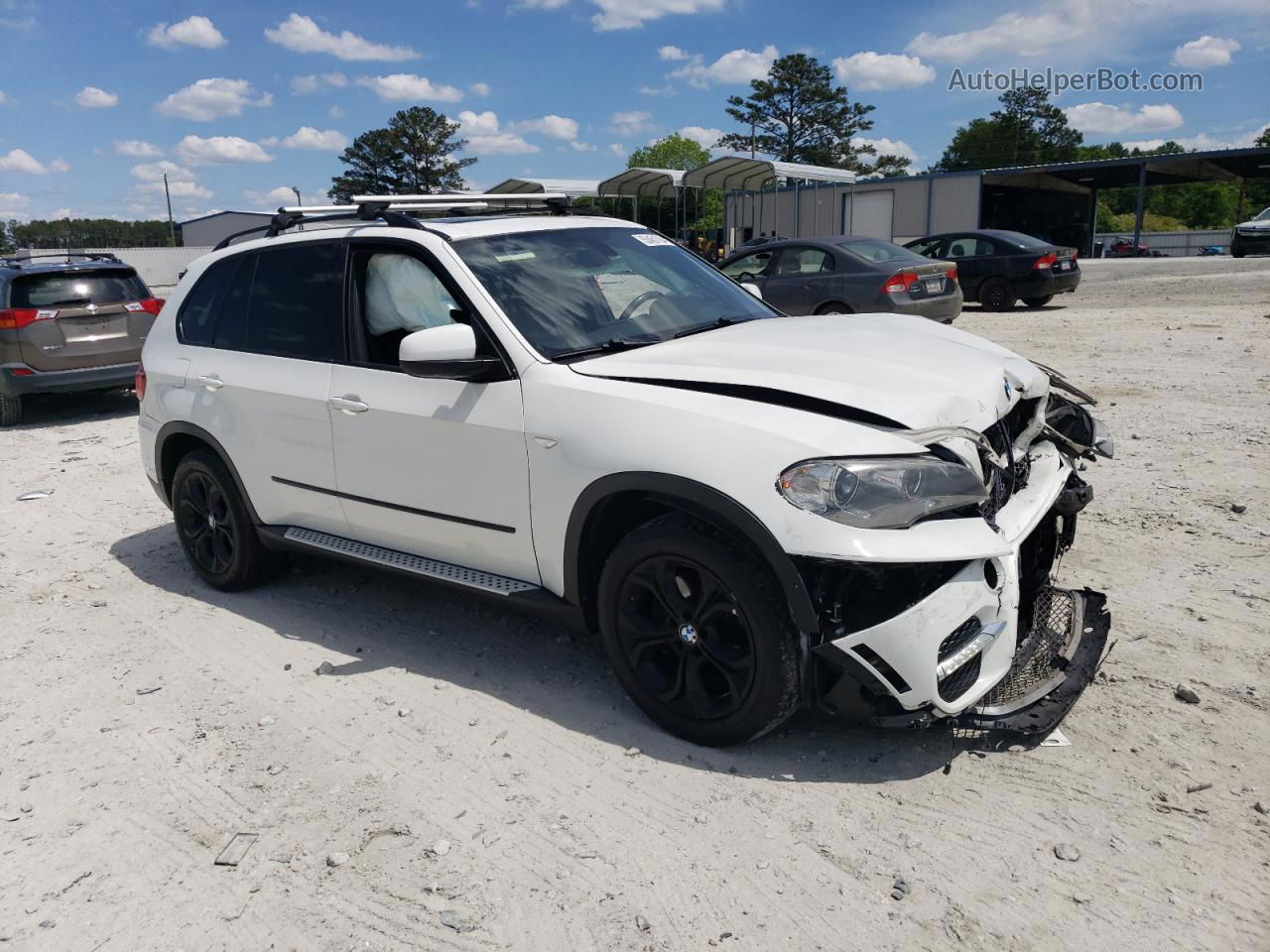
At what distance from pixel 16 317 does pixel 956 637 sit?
10.7m

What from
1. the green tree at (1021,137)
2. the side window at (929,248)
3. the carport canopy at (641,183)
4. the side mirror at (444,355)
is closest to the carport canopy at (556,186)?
the carport canopy at (641,183)

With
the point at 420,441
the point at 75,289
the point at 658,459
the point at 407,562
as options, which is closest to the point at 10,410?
the point at 75,289

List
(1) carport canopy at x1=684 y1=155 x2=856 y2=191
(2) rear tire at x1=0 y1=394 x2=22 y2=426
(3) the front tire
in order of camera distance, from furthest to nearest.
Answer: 1. (1) carport canopy at x1=684 y1=155 x2=856 y2=191
2. (2) rear tire at x1=0 y1=394 x2=22 y2=426
3. (3) the front tire

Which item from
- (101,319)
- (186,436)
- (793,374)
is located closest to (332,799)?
(793,374)

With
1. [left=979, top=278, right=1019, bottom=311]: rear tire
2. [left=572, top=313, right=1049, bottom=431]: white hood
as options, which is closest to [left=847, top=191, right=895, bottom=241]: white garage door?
[left=979, top=278, right=1019, bottom=311]: rear tire

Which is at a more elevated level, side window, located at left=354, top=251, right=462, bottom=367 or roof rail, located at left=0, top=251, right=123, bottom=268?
roof rail, located at left=0, top=251, right=123, bottom=268

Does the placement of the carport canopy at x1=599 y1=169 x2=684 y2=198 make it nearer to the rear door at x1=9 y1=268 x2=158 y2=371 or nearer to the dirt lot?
the rear door at x1=9 y1=268 x2=158 y2=371

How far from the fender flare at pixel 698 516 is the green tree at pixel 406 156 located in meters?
83.6

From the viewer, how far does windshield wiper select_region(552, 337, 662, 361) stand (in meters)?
3.65

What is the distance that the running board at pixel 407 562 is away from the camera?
3.72m

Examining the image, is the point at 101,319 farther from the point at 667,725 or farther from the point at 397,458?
the point at 667,725

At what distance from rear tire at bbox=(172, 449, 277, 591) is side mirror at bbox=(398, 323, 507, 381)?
190cm

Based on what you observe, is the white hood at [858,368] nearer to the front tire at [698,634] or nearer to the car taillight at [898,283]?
the front tire at [698,634]

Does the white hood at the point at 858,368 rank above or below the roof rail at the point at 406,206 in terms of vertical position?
below
